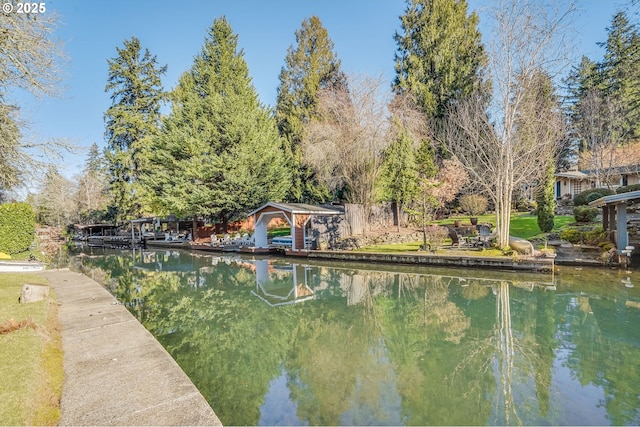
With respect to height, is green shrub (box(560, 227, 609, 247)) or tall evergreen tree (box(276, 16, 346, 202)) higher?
tall evergreen tree (box(276, 16, 346, 202))

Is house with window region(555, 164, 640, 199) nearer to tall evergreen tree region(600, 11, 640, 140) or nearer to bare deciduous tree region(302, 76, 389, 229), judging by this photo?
tall evergreen tree region(600, 11, 640, 140)

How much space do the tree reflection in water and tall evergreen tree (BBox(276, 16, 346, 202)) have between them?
1954 cm

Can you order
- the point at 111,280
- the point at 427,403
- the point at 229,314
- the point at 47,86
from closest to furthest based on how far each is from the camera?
the point at 427,403
the point at 47,86
the point at 229,314
the point at 111,280

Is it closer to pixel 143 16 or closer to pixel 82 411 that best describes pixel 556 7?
pixel 143 16

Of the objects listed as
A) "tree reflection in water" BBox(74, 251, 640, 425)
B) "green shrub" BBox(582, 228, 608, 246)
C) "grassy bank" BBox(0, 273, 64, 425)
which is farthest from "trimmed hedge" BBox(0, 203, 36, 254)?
"green shrub" BBox(582, 228, 608, 246)

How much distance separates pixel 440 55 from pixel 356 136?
1316cm

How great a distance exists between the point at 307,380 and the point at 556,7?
16.7 metres

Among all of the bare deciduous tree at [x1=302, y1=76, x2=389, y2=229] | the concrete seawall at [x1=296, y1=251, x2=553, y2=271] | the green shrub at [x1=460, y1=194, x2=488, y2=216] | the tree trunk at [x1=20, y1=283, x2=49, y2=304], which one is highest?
the bare deciduous tree at [x1=302, y1=76, x2=389, y2=229]

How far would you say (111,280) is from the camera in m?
13.5

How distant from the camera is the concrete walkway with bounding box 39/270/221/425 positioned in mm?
3182

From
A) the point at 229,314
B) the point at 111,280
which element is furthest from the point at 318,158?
the point at 229,314

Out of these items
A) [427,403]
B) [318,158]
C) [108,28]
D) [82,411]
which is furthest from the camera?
[318,158]

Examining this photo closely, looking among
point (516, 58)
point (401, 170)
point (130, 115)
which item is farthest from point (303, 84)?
point (516, 58)

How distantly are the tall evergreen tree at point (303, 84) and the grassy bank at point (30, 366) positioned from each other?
2411 centimetres
